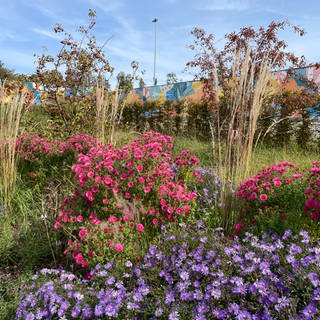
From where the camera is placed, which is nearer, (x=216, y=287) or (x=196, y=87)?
(x=216, y=287)

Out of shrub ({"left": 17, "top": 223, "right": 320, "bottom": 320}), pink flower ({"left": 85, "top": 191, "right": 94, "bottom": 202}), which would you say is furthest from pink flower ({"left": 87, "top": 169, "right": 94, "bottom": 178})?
shrub ({"left": 17, "top": 223, "right": 320, "bottom": 320})

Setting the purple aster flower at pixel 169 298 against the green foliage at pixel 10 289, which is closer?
the purple aster flower at pixel 169 298

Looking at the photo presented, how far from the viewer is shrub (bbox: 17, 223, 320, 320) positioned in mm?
1704

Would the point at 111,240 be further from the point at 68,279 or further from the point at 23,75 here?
the point at 23,75

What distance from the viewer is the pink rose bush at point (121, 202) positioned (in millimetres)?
2539

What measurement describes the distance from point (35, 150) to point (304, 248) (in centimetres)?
371

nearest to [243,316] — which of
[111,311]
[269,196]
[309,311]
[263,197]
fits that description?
[309,311]

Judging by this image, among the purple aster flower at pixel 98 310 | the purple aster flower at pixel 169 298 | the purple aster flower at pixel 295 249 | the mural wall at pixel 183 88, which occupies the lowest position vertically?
the purple aster flower at pixel 98 310

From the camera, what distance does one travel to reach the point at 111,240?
2.47 metres

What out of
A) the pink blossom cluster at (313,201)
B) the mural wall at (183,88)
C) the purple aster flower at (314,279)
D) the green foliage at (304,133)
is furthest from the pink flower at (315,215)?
the mural wall at (183,88)

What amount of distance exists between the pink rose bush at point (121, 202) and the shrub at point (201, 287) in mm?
299

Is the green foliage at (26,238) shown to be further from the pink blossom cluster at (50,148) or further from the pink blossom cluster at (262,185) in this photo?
the pink blossom cluster at (262,185)

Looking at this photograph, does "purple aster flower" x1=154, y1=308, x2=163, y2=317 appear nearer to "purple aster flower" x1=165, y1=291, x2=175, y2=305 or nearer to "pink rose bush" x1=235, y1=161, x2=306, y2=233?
"purple aster flower" x1=165, y1=291, x2=175, y2=305

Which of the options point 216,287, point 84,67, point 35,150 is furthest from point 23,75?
point 216,287
